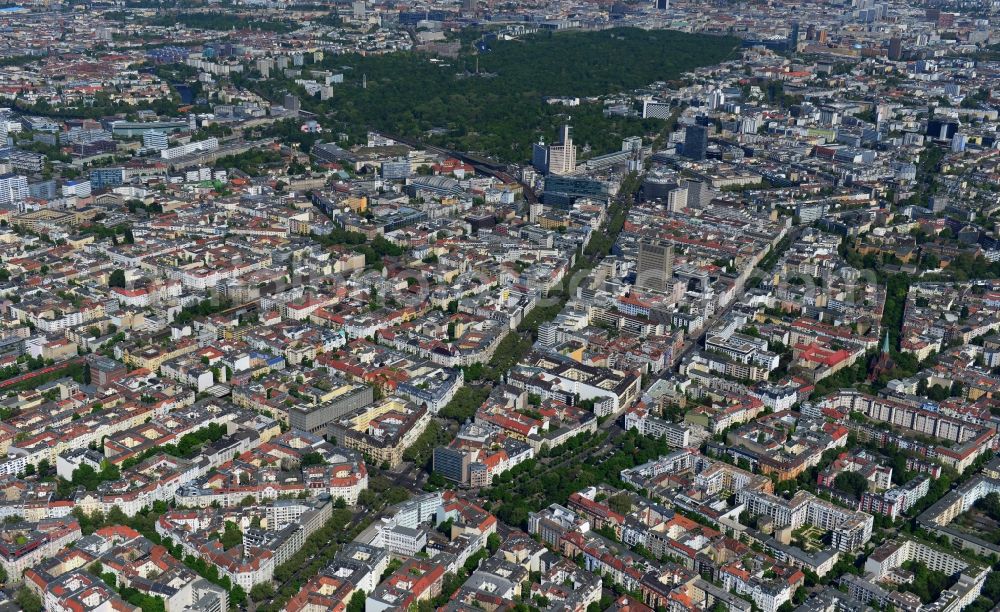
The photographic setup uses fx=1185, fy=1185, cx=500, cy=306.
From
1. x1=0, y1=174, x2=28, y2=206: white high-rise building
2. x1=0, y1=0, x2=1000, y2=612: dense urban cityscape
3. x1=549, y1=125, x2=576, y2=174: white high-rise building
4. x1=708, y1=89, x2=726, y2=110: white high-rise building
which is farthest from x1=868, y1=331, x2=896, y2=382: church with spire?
x1=708, y1=89, x2=726, y2=110: white high-rise building

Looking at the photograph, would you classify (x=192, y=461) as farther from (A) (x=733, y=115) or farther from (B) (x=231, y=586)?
(A) (x=733, y=115)

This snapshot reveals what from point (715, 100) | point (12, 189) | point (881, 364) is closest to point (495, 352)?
point (881, 364)

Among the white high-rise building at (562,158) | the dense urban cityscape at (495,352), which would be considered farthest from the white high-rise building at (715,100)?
the white high-rise building at (562,158)

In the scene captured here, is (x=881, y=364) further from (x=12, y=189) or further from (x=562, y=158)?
(x=12, y=189)

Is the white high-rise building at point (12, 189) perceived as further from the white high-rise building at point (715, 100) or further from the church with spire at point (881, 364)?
the white high-rise building at point (715, 100)

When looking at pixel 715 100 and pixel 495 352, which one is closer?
pixel 495 352

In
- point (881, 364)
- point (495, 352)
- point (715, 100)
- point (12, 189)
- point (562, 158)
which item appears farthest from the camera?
point (715, 100)

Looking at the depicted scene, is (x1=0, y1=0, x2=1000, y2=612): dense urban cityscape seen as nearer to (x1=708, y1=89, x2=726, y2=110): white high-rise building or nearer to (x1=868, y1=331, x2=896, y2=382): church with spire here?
(x1=868, y1=331, x2=896, y2=382): church with spire

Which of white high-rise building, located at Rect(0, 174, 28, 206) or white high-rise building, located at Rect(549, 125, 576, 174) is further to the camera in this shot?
white high-rise building, located at Rect(549, 125, 576, 174)
